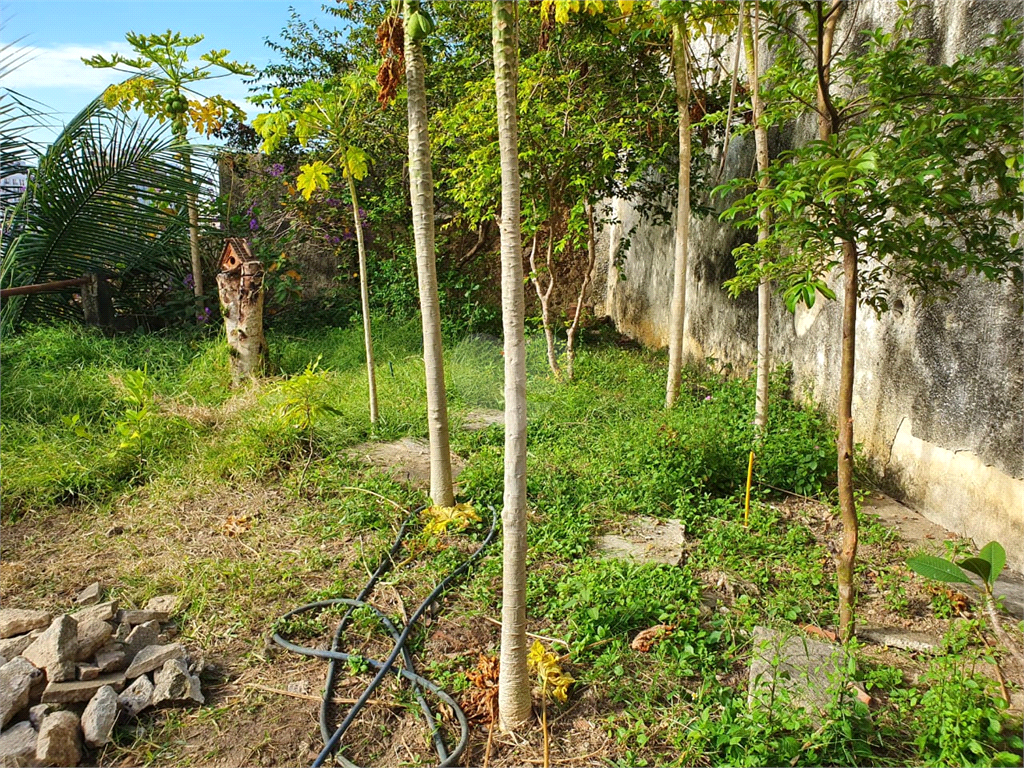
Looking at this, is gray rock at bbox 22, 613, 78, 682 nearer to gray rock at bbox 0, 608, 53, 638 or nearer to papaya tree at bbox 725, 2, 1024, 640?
gray rock at bbox 0, 608, 53, 638

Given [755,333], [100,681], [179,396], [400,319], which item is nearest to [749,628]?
[100,681]

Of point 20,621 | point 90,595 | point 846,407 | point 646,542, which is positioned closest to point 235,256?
point 90,595

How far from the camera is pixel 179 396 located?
4383mm

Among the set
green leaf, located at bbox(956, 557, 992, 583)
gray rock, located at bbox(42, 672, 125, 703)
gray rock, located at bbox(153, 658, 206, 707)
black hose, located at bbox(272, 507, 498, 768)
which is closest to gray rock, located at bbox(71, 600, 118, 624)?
gray rock, located at bbox(42, 672, 125, 703)

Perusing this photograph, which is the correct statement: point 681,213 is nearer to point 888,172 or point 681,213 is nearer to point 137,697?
point 888,172

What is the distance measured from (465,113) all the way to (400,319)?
2369 millimetres

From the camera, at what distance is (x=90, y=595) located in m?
2.73

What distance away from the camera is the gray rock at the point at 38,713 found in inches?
80.0

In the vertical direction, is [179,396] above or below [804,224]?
below

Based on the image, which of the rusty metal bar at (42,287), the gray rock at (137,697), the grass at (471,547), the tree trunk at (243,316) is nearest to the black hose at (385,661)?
the grass at (471,547)

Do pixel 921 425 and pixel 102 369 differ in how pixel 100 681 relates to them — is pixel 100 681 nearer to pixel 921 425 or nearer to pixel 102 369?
pixel 102 369

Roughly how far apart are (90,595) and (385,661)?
1275 mm

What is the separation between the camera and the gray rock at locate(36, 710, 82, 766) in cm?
192

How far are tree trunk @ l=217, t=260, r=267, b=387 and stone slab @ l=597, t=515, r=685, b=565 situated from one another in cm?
295
